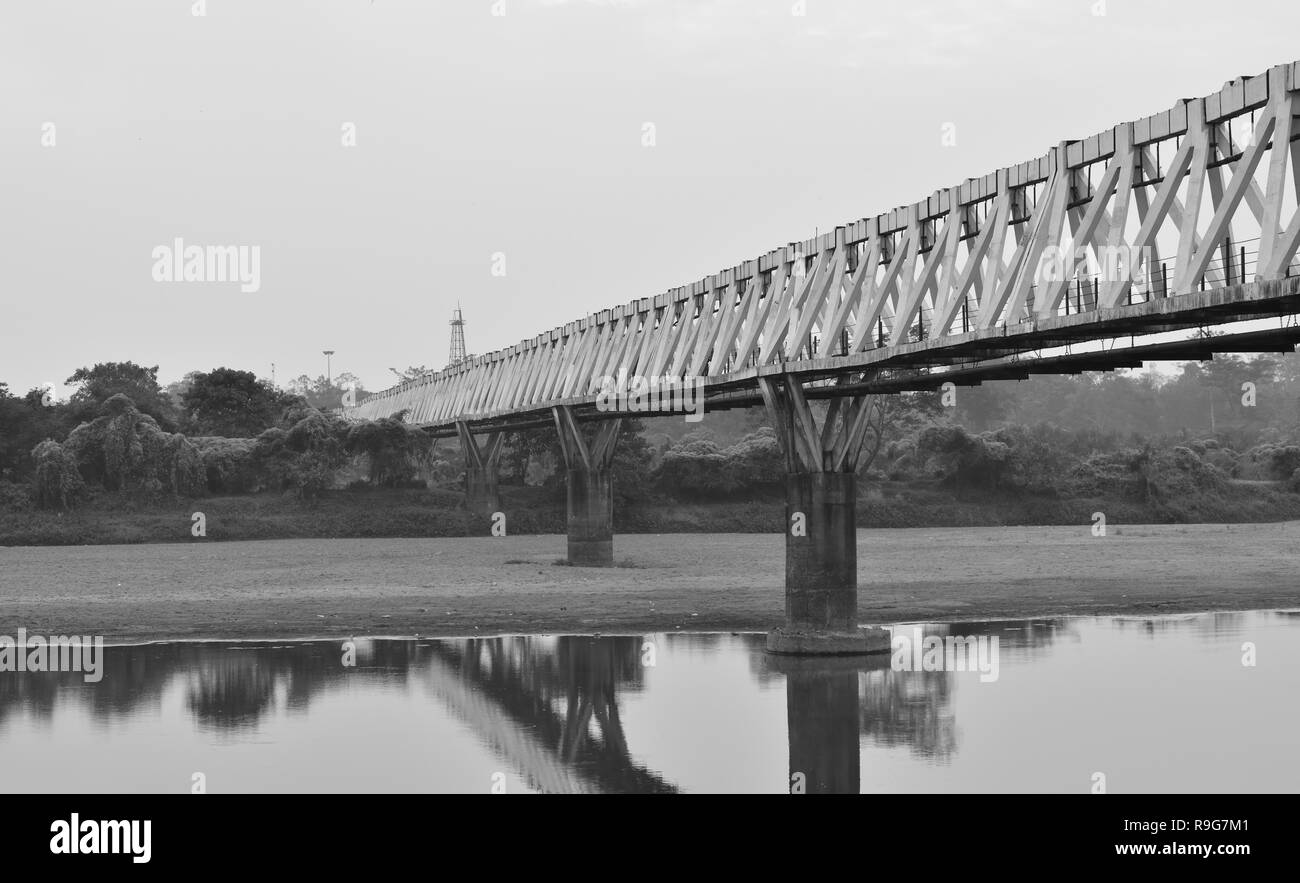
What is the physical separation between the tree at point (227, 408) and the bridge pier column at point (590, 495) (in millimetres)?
61960

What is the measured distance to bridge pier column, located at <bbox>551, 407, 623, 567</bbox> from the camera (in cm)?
7119

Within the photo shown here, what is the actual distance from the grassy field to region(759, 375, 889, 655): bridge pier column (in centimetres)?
576

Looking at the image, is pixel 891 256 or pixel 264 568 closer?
pixel 891 256

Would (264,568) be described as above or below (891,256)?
below

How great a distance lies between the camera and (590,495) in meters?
71.4

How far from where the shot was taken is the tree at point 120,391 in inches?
4643

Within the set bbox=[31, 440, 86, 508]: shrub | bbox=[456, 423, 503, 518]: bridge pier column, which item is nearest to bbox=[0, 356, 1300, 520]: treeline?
bbox=[31, 440, 86, 508]: shrub

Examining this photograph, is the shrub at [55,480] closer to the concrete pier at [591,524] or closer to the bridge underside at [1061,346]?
the concrete pier at [591,524]

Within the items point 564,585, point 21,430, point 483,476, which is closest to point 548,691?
point 564,585

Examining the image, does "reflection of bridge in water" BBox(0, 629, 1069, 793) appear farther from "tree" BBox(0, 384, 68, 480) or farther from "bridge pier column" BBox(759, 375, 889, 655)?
"tree" BBox(0, 384, 68, 480)

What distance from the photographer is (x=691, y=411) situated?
54031 mm

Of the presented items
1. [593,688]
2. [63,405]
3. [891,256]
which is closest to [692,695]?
[593,688]
